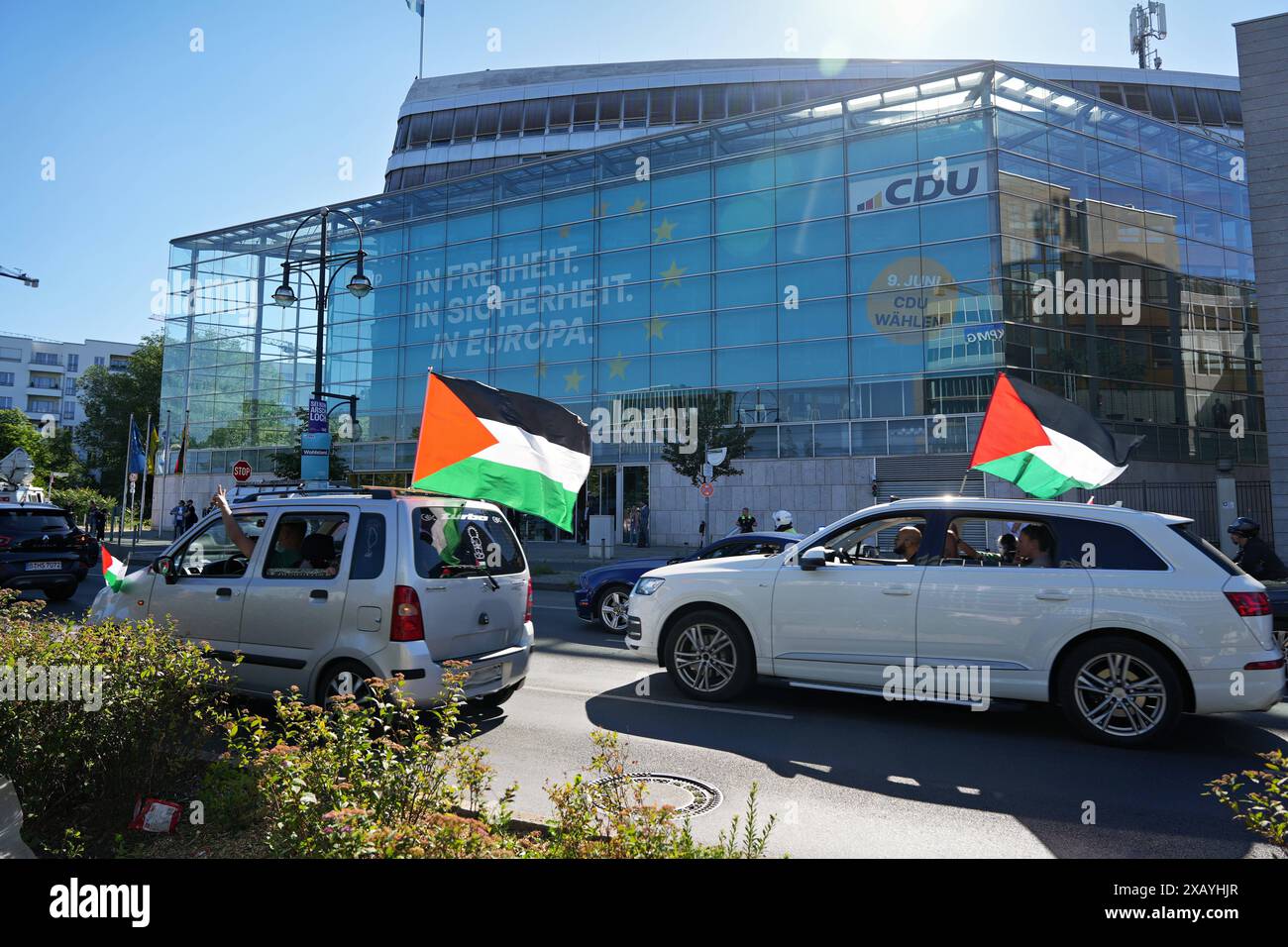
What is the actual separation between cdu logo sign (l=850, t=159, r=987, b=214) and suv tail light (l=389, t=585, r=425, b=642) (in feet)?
91.9

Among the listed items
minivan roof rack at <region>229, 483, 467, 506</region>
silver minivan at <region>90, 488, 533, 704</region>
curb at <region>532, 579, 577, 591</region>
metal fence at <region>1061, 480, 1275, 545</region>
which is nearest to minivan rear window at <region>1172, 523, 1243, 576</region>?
silver minivan at <region>90, 488, 533, 704</region>

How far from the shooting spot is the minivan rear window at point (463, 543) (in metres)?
5.98

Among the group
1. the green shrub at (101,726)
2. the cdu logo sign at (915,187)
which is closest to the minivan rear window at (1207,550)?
the green shrub at (101,726)

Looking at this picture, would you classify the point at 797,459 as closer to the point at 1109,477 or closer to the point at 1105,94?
the point at 1109,477

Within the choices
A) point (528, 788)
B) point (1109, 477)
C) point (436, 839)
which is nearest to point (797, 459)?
point (1109, 477)

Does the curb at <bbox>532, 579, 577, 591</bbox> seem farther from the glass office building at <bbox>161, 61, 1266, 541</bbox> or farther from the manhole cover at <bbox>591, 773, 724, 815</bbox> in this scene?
the glass office building at <bbox>161, 61, 1266, 541</bbox>

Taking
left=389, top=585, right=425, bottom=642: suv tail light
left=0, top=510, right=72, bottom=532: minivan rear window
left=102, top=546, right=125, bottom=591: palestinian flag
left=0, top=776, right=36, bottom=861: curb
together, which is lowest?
left=0, top=776, right=36, bottom=861: curb

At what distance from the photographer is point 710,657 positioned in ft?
24.0

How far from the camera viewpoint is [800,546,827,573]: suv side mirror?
666cm

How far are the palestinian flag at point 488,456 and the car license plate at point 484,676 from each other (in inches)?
53.7

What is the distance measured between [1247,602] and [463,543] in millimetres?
5599
